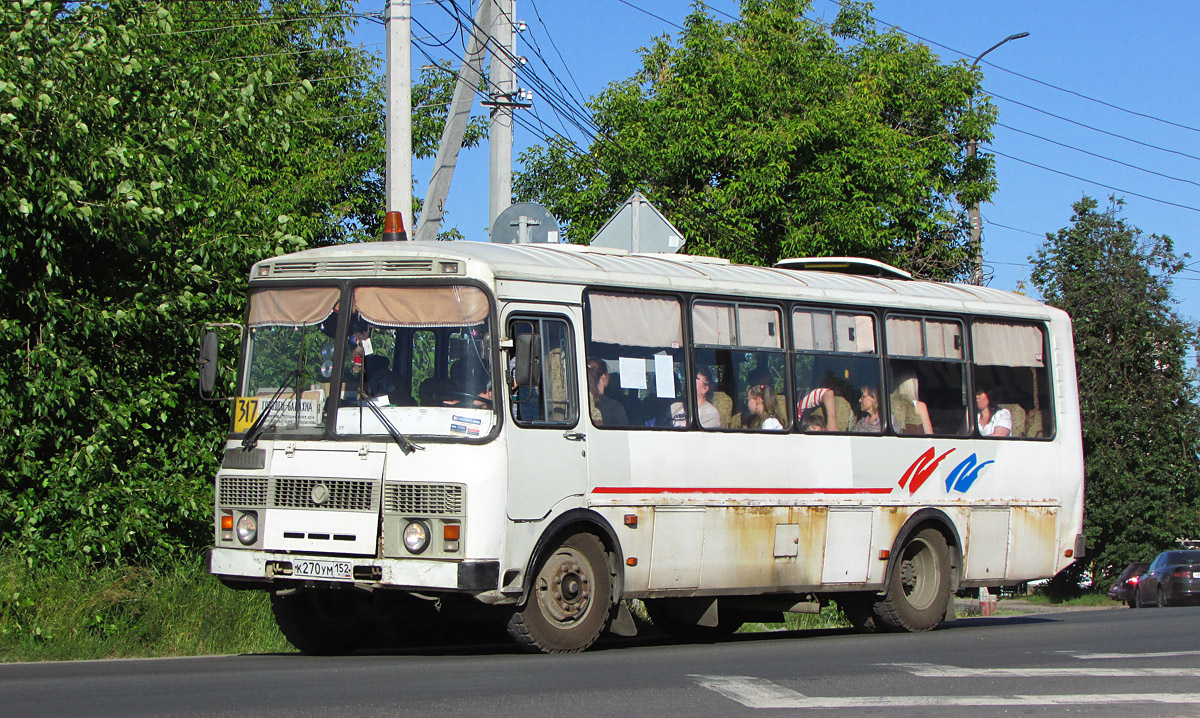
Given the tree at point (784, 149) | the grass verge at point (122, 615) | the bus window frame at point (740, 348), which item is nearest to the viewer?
the grass verge at point (122, 615)

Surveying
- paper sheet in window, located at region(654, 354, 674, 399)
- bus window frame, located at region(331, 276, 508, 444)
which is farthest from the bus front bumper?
paper sheet in window, located at region(654, 354, 674, 399)

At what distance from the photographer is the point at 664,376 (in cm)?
1202

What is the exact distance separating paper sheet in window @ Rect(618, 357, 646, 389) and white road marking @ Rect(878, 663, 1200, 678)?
9.08ft

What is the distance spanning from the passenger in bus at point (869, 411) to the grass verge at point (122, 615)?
5.13 metres

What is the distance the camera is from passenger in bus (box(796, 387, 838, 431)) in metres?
13.1

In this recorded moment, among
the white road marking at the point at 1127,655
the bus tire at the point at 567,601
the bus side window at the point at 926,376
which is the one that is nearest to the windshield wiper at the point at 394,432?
the bus tire at the point at 567,601

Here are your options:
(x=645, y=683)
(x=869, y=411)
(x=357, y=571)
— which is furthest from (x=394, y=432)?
(x=869, y=411)

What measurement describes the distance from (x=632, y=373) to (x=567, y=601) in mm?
1776

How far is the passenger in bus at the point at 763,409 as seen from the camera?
1269cm

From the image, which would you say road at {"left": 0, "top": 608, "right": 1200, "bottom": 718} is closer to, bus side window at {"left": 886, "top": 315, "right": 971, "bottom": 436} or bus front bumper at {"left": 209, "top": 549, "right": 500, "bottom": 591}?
bus front bumper at {"left": 209, "top": 549, "right": 500, "bottom": 591}

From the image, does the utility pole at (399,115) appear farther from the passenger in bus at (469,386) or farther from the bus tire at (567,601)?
the bus tire at (567,601)

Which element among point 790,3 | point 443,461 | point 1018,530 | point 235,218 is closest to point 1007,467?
point 1018,530

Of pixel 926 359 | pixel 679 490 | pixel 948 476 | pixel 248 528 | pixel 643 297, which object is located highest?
pixel 643 297

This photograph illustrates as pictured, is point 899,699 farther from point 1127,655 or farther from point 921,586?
point 921,586
